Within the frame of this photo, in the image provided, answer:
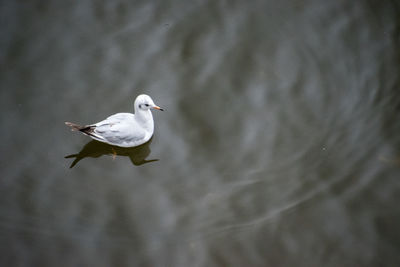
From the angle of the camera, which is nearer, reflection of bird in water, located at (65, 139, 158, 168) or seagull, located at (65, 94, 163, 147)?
seagull, located at (65, 94, 163, 147)

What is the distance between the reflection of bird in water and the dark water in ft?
0.06

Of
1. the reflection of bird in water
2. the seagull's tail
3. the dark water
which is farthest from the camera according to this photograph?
the reflection of bird in water

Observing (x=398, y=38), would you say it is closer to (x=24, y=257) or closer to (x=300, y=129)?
(x=300, y=129)

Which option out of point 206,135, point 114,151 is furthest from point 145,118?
point 206,135

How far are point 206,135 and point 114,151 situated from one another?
3.22 feet

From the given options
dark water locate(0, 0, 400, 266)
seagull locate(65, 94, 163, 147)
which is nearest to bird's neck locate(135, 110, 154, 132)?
seagull locate(65, 94, 163, 147)

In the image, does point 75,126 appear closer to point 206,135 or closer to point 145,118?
point 145,118

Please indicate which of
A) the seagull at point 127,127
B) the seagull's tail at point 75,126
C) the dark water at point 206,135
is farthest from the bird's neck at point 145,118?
the seagull's tail at point 75,126

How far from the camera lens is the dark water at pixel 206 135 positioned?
12.2ft

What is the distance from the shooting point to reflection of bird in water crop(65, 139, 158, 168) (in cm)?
431

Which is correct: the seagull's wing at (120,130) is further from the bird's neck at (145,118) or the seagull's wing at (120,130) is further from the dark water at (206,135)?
the dark water at (206,135)

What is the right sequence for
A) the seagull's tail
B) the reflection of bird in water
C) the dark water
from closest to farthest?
1. the dark water
2. the seagull's tail
3. the reflection of bird in water

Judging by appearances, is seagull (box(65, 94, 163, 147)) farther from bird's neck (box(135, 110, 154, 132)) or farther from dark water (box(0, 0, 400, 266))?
dark water (box(0, 0, 400, 266))

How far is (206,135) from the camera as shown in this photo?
14.3 feet
